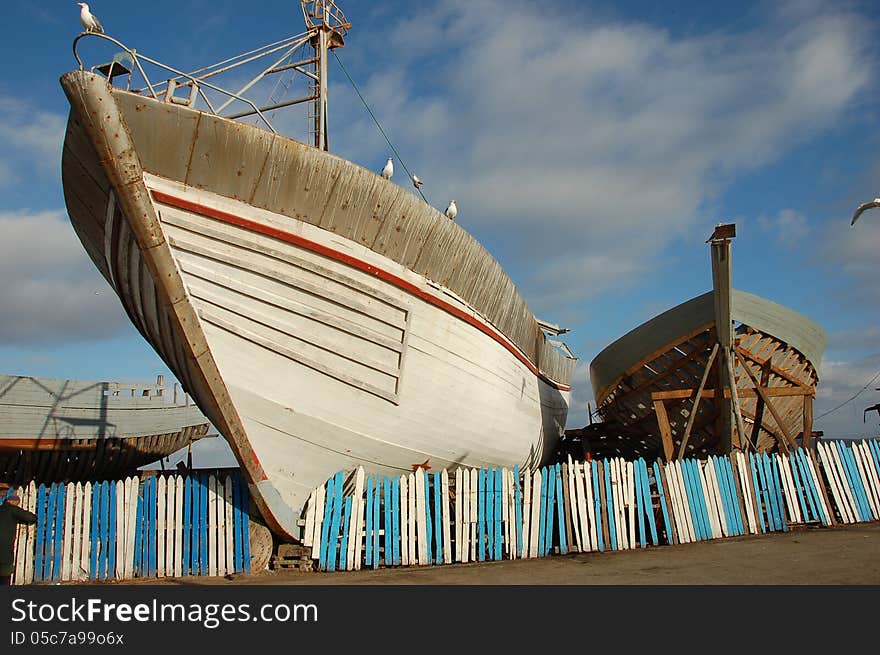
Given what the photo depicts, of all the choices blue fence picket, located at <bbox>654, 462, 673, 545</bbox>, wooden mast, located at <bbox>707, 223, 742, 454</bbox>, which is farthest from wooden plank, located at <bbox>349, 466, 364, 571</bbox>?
wooden mast, located at <bbox>707, 223, 742, 454</bbox>

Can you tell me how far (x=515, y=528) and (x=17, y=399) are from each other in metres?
14.9

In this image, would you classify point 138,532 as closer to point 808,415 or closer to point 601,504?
point 601,504

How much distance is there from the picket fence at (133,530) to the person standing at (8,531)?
2159mm

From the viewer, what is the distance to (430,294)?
8.75 m

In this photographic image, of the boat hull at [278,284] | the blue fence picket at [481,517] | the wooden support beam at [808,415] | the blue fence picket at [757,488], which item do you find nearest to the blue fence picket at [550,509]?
the blue fence picket at [481,517]

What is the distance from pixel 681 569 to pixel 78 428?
1786cm

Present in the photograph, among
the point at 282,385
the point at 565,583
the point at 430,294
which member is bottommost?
the point at 565,583

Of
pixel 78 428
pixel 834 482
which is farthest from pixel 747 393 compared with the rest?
pixel 78 428

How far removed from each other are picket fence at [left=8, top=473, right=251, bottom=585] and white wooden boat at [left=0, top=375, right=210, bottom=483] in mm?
10207

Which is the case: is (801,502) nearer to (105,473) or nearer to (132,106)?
(132,106)

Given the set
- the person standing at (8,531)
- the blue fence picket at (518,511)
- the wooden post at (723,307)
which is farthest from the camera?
the wooden post at (723,307)

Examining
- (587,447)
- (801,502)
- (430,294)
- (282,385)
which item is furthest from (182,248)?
(587,447)

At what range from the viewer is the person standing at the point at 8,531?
237 inches

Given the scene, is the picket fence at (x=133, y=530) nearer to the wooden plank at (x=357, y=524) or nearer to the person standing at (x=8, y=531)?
the wooden plank at (x=357, y=524)
